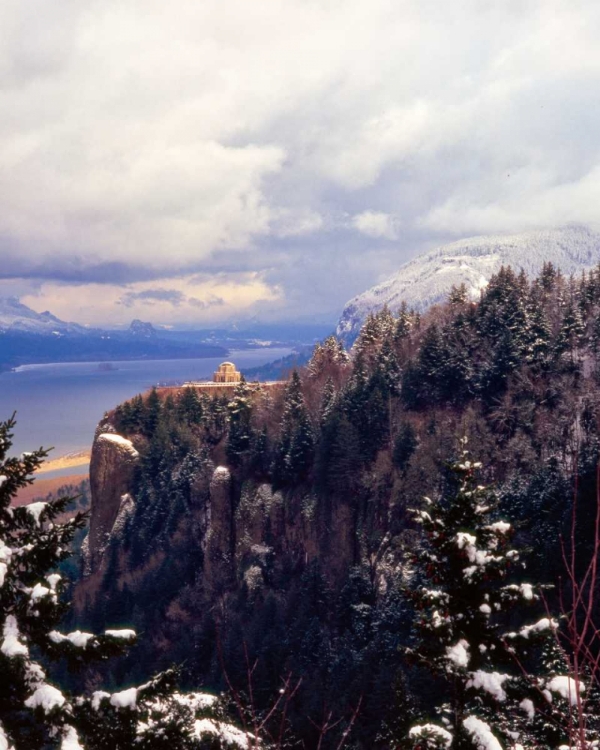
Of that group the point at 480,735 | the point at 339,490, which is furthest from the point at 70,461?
the point at 480,735

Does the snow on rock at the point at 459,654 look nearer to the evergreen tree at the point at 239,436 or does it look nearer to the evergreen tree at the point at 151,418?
the evergreen tree at the point at 239,436

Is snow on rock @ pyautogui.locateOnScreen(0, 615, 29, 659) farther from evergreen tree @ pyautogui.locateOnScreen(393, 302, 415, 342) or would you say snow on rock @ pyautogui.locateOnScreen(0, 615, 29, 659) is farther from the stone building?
the stone building

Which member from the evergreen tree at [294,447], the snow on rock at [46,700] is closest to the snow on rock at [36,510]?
the snow on rock at [46,700]

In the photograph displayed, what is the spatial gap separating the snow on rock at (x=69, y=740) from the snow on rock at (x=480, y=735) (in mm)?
4054

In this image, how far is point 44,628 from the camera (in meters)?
6.47

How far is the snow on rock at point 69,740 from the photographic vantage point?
5887 mm

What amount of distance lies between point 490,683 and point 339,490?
33016mm

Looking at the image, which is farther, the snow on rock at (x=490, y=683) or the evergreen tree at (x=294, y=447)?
the evergreen tree at (x=294, y=447)

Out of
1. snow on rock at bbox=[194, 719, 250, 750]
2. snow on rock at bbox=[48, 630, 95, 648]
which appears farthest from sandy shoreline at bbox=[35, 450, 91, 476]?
snow on rock at bbox=[48, 630, 95, 648]

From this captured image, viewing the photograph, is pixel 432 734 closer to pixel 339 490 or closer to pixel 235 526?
pixel 339 490

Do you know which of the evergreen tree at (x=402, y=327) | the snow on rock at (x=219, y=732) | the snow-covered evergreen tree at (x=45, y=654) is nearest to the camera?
the snow-covered evergreen tree at (x=45, y=654)

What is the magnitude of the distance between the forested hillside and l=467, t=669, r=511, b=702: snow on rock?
17.1m

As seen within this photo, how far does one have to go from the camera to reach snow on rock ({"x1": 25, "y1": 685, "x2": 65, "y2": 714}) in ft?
19.3

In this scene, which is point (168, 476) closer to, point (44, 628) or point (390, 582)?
point (390, 582)
